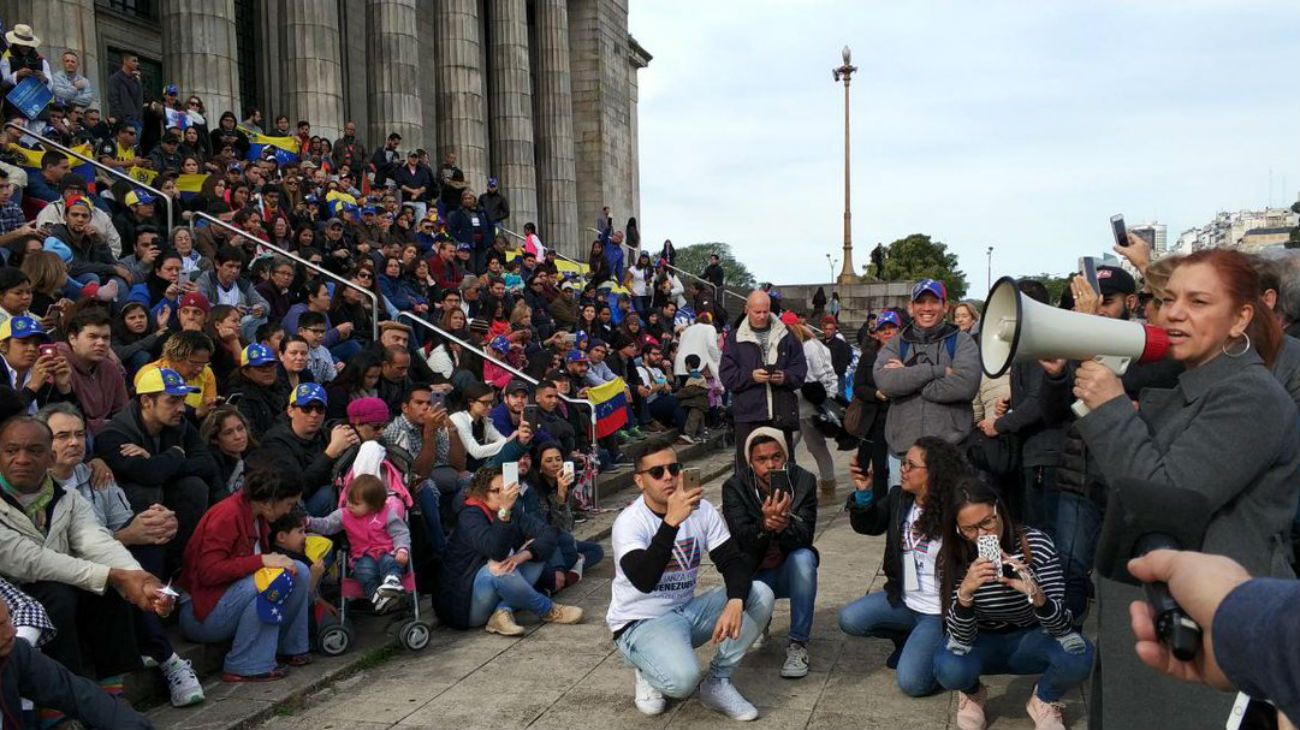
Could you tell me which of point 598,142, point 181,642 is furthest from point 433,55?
point 181,642

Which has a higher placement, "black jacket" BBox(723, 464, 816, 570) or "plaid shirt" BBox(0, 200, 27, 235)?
"plaid shirt" BBox(0, 200, 27, 235)

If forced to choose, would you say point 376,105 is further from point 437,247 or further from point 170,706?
point 170,706

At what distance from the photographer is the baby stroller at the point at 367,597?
6578 millimetres

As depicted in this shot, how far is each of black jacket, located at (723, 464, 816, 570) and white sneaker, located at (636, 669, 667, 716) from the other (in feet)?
2.96

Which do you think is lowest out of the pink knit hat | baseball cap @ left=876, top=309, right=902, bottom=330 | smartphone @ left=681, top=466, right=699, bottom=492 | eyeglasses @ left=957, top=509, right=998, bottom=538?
eyeglasses @ left=957, top=509, right=998, bottom=538

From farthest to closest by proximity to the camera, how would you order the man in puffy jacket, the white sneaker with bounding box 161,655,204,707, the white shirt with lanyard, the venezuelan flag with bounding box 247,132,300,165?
the venezuelan flag with bounding box 247,132,300,165
the man in puffy jacket
the white sneaker with bounding box 161,655,204,707
the white shirt with lanyard

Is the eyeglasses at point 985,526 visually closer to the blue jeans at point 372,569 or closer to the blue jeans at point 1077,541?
the blue jeans at point 1077,541

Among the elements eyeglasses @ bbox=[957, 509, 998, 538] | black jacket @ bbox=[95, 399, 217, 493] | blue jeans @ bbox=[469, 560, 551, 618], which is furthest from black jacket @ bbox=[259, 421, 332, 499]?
eyeglasses @ bbox=[957, 509, 998, 538]

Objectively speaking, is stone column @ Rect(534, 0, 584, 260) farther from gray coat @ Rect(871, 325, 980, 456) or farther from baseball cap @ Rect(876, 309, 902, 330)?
gray coat @ Rect(871, 325, 980, 456)

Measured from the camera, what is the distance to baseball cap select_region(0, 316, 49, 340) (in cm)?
656

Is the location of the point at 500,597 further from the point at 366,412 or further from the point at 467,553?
the point at 366,412

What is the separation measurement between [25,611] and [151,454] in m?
1.82

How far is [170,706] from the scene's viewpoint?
566 cm

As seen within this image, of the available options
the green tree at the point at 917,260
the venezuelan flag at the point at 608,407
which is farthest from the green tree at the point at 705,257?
the venezuelan flag at the point at 608,407
